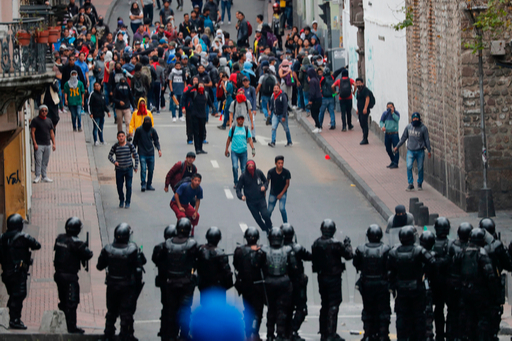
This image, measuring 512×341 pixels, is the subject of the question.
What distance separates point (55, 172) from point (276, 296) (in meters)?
11.6

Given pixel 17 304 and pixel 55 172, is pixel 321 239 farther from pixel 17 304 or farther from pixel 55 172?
pixel 55 172

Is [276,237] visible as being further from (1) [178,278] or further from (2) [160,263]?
(2) [160,263]

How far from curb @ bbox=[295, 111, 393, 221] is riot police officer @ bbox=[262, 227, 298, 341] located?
24.0ft

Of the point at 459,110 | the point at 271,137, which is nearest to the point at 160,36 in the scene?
the point at 271,137

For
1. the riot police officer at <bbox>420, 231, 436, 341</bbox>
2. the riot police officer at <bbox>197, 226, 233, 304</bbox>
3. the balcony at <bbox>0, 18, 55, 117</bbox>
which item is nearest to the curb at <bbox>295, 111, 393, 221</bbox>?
the riot police officer at <bbox>420, 231, 436, 341</bbox>

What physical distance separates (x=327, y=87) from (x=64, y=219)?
9.98m

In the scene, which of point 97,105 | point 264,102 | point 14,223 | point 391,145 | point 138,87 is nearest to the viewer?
point 14,223

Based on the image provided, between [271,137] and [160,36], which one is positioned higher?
[160,36]

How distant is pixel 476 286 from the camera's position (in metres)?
11.6

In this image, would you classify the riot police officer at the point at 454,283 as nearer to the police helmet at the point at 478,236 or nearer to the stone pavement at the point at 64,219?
the police helmet at the point at 478,236

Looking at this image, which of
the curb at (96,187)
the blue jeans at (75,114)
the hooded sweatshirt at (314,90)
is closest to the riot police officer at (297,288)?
the curb at (96,187)

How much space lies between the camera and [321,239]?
12.0 m

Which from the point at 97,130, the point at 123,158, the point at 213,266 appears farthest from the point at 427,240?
the point at 97,130

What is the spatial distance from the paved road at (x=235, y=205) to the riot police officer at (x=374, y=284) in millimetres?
774
